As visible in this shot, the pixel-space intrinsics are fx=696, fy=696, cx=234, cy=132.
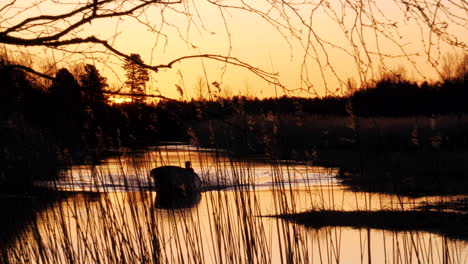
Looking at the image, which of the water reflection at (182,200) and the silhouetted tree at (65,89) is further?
the water reflection at (182,200)

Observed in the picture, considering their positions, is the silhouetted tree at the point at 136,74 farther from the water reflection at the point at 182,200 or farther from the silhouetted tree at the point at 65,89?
the water reflection at the point at 182,200

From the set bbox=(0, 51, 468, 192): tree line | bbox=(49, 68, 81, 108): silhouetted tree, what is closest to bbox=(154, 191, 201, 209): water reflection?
bbox=(0, 51, 468, 192): tree line

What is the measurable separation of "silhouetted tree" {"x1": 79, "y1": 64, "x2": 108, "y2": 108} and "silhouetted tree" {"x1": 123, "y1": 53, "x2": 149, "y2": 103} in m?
0.10

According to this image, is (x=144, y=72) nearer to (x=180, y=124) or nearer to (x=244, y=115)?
(x=180, y=124)

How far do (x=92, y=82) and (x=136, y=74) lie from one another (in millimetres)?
149

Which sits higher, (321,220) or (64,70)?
(64,70)

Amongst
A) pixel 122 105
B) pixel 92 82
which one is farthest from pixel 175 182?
pixel 92 82

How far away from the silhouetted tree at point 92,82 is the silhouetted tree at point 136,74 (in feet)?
0.31

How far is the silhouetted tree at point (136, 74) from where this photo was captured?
2.12 metres

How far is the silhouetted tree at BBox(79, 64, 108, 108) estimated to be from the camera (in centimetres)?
216

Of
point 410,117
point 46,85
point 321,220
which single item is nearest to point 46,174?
point 46,85

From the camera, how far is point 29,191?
3.03 m

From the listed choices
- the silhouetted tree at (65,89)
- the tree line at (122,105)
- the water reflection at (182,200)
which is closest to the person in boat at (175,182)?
the water reflection at (182,200)

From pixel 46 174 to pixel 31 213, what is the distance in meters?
0.43
